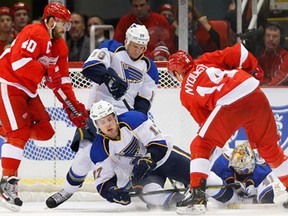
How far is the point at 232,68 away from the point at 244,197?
0.91 m

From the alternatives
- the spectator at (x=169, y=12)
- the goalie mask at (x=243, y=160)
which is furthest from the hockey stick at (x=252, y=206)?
the spectator at (x=169, y=12)

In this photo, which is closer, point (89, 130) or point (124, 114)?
point (124, 114)

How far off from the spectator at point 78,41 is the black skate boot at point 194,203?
217 centimetres

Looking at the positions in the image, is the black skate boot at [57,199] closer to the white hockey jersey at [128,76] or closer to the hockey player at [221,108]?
the white hockey jersey at [128,76]

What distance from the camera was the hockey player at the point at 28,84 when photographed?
273 inches

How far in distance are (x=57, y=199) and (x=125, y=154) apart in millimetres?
610

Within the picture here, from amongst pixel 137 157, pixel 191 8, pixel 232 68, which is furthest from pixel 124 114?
pixel 191 8

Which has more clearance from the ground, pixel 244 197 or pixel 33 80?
pixel 33 80

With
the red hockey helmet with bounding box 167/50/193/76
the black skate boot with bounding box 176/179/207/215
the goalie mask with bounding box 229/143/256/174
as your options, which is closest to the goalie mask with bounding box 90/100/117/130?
the red hockey helmet with bounding box 167/50/193/76

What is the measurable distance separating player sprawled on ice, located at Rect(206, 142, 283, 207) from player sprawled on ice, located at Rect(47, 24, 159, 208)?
25.7 inches

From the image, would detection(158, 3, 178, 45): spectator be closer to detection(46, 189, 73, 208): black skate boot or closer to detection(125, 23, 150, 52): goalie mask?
detection(125, 23, 150, 52): goalie mask

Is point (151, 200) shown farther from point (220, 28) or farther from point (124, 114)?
point (220, 28)

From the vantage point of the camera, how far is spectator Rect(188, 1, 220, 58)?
324 inches

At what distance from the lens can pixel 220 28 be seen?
27.2 ft
